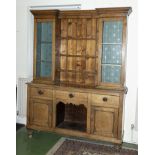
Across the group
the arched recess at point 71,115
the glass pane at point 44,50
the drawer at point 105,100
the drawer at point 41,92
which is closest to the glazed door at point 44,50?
the glass pane at point 44,50

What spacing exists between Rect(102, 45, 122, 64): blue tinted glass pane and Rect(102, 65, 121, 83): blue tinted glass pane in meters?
0.09

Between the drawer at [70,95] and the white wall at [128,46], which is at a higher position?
the white wall at [128,46]

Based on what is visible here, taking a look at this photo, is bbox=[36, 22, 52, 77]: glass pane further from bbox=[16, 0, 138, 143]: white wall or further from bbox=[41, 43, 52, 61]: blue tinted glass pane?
bbox=[16, 0, 138, 143]: white wall

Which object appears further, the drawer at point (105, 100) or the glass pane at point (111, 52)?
the glass pane at point (111, 52)

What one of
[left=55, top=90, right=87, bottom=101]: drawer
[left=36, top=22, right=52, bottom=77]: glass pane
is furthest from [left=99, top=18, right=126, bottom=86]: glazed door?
[left=36, top=22, right=52, bottom=77]: glass pane

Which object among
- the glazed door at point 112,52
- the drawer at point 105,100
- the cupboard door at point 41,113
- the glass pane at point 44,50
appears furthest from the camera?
the glass pane at point 44,50

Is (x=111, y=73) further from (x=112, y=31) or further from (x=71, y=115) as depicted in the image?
(x=71, y=115)

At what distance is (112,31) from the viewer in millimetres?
3018

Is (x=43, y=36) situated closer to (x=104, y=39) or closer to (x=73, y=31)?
(x=73, y=31)

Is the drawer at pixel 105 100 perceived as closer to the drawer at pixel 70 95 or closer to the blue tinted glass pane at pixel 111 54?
the drawer at pixel 70 95

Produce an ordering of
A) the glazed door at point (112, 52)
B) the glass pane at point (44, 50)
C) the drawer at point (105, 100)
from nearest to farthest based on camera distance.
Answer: the drawer at point (105, 100) < the glazed door at point (112, 52) < the glass pane at point (44, 50)

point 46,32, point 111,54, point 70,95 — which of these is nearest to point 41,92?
point 70,95

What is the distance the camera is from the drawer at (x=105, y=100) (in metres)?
2.87

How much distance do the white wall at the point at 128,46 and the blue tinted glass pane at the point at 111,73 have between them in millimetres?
263
